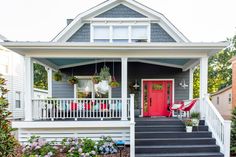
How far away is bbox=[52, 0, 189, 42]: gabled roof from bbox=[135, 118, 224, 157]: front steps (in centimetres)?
530

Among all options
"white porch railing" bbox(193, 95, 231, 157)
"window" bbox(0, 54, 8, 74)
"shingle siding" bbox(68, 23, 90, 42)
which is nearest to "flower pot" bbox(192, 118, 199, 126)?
"white porch railing" bbox(193, 95, 231, 157)

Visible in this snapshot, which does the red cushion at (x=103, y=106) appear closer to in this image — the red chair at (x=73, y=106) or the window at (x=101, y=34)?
the red chair at (x=73, y=106)

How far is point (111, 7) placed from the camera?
37.3 ft

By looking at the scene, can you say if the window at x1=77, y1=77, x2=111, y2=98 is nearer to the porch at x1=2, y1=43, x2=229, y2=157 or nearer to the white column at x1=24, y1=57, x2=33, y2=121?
the porch at x1=2, y1=43, x2=229, y2=157

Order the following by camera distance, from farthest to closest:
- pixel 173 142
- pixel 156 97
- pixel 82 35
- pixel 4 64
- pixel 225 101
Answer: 1. pixel 225 101
2. pixel 4 64
3. pixel 82 35
4. pixel 156 97
5. pixel 173 142

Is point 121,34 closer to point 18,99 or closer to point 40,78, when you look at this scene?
point 18,99

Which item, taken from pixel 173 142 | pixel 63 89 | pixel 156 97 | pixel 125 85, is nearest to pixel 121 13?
pixel 156 97

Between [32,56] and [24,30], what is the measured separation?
26.5 metres

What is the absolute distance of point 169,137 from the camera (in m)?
7.16

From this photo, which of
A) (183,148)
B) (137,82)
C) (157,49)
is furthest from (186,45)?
(137,82)

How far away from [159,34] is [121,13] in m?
2.34

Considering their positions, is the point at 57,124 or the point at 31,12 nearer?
the point at 57,124

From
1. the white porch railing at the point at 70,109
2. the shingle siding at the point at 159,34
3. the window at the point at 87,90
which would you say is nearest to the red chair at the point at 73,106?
the white porch railing at the point at 70,109

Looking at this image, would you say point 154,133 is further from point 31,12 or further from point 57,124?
point 31,12
